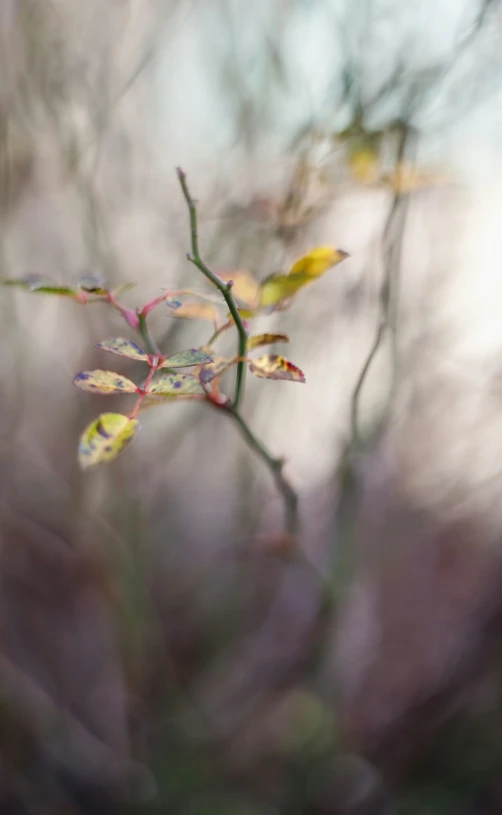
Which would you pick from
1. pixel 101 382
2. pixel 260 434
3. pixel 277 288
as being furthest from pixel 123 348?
pixel 260 434

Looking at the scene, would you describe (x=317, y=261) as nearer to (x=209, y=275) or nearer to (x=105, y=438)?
(x=209, y=275)

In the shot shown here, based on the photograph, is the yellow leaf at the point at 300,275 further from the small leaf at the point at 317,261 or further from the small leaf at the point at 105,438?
the small leaf at the point at 105,438

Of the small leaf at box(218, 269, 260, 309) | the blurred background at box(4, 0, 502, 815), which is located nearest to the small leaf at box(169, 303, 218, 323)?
the small leaf at box(218, 269, 260, 309)

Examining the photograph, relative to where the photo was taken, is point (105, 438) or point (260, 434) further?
point (260, 434)

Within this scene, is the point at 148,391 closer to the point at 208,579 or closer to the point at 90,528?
the point at 90,528

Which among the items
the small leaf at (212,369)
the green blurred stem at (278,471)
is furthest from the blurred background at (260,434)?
the small leaf at (212,369)

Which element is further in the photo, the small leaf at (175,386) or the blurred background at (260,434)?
the blurred background at (260,434)

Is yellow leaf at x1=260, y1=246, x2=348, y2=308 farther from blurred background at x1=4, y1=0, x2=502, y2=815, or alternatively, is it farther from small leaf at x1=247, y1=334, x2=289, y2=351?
blurred background at x1=4, y1=0, x2=502, y2=815
